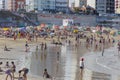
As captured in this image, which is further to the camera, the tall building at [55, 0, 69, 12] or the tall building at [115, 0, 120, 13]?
the tall building at [115, 0, 120, 13]

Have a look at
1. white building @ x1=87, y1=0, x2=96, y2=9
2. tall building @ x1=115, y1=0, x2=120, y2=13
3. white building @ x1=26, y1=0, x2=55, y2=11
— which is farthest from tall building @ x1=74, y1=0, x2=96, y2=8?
white building @ x1=26, y1=0, x2=55, y2=11

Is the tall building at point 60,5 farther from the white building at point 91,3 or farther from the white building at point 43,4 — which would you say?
the white building at point 91,3

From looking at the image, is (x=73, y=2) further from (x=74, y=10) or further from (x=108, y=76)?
(x=108, y=76)

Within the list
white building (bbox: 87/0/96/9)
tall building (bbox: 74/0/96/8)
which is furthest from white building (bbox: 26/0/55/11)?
tall building (bbox: 74/0/96/8)

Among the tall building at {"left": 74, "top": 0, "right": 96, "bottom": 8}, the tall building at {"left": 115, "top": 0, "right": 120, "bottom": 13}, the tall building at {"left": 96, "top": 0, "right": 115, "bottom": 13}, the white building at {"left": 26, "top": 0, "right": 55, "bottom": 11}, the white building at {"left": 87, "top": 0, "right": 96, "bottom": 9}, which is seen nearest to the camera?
the white building at {"left": 26, "top": 0, "right": 55, "bottom": 11}

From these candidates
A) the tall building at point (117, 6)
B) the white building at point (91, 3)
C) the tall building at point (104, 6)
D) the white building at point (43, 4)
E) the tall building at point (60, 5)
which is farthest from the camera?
the white building at point (91, 3)

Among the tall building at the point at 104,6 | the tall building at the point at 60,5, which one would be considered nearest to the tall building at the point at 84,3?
the tall building at the point at 104,6

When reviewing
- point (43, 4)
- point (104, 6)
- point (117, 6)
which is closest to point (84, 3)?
point (104, 6)

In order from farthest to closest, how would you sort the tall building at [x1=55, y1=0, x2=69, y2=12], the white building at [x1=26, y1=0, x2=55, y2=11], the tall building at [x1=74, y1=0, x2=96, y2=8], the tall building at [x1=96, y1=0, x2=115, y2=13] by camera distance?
the tall building at [x1=74, y1=0, x2=96, y2=8]
the tall building at [x1=96, y1=0, x2=115, y2=13]
the tall building at [x1=55, y1=0, x2=69, y2=12]
the white building at [x1=26, y1=0, x2=55, y2=11]

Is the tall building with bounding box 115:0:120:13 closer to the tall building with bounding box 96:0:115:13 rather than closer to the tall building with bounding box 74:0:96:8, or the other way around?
the tall building with bounding box 96:0:115:13

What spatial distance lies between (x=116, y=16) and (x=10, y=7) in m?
49.7

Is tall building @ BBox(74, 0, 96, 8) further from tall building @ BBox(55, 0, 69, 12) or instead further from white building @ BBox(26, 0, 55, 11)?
white building @ BBox(26, 0, 55, 11)

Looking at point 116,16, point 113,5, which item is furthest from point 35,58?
point 113,5

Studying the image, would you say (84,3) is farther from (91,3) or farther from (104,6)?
(104,6)
